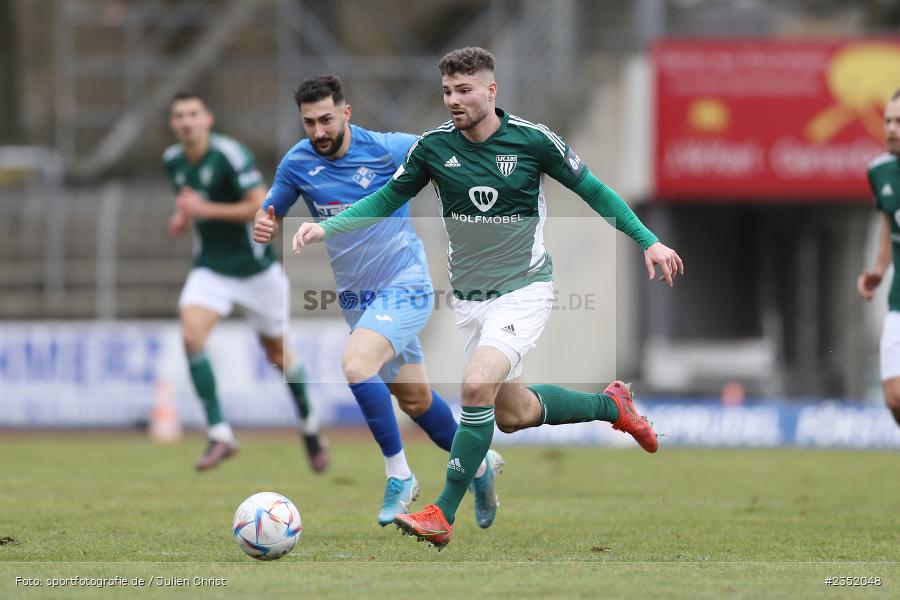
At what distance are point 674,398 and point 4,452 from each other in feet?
27.1

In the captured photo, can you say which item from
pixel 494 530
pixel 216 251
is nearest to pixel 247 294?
pixel 216 251

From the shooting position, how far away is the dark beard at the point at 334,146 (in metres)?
8.60

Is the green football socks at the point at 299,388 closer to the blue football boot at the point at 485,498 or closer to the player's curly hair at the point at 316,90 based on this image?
the blue football boot at the point at 485,498

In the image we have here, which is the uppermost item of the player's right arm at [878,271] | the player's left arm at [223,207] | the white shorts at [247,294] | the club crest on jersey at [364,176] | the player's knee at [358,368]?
the club crest on jersey at [364,176]

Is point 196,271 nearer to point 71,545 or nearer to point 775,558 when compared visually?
point 71,545

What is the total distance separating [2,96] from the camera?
29.1m

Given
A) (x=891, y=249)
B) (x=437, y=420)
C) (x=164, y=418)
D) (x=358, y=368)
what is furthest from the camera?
(x=164, y=418)

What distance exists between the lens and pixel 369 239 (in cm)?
882

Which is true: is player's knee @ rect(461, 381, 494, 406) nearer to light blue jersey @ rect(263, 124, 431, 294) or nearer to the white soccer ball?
the white soccer ball

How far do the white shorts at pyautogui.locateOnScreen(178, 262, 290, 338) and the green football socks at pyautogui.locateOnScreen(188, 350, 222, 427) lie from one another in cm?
41

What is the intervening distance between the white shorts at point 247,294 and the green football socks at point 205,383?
406 millimetres

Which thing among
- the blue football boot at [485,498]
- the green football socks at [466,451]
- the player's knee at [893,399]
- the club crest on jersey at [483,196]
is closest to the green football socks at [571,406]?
the green football socks at [466,451]

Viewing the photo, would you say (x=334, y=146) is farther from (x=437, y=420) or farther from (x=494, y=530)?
(x=494, y=530)

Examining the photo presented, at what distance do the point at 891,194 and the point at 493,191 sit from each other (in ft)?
10.5
